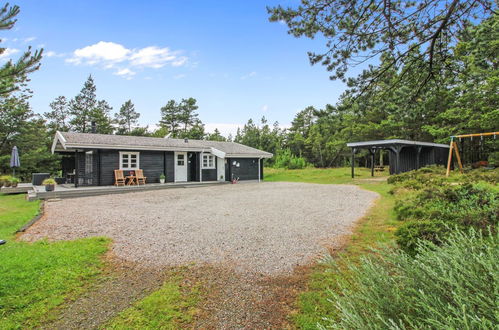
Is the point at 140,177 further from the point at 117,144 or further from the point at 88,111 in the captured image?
the point at 88,111

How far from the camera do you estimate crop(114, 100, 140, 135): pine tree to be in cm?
3953

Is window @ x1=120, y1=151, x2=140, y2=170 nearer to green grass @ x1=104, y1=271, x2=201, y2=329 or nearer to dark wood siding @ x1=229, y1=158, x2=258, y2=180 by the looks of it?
dark wood siding @ x1=229, y1=158, x2=258, y2=180

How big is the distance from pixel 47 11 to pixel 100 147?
694 centimetres

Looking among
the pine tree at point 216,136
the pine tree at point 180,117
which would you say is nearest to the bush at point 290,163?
the pine tree at point 216,136

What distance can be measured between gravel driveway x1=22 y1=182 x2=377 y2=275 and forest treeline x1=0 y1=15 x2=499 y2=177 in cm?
231

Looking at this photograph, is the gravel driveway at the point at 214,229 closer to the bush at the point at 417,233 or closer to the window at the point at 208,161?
the bush at the point at 417,233

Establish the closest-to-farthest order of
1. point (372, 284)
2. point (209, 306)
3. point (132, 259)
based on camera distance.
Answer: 1. point (372, 284)
2. point (209, 306)
3. point (132, 259)

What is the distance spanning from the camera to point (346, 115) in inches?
187

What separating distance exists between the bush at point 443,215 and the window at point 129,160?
44.1ft

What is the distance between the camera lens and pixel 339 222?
604 centimetres

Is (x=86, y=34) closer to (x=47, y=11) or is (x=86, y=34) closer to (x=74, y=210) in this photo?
(x=47, y=11)

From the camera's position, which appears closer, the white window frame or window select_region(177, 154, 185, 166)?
window select_region(177, 154, 185, 166)

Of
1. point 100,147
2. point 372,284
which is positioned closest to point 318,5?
point 372,284

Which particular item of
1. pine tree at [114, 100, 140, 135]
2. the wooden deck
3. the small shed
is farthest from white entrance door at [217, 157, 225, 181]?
pine tree at [114, 100, 140, 135]
